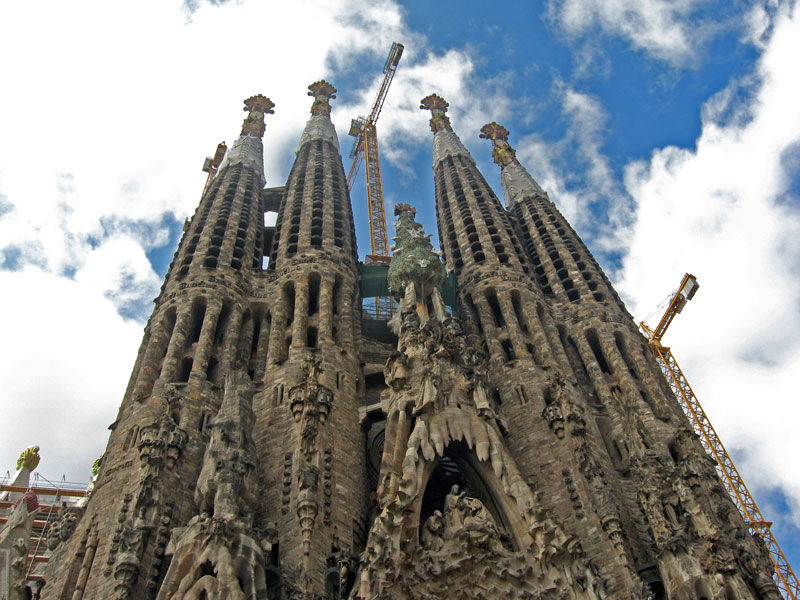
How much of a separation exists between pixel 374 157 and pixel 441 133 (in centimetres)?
1223

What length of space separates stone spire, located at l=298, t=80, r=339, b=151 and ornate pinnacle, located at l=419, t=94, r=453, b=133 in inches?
275

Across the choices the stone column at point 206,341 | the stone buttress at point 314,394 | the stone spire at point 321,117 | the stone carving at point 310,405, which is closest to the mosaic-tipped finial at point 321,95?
the stone spire at point 321,117

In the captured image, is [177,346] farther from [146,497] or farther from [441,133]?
[441,133]

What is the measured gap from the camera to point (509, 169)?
1898 inches

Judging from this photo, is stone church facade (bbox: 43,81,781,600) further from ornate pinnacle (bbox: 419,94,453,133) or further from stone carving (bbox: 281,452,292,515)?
ornate pinnacle (bbox: 419,94,453,133)

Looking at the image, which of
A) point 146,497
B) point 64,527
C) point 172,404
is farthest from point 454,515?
point 64,527

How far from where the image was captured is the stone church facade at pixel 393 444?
61.2 ft

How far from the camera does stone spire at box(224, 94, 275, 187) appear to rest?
42406 mm

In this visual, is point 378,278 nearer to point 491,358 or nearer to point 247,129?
point 491,358

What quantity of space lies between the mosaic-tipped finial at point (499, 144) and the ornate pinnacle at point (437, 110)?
2.63m

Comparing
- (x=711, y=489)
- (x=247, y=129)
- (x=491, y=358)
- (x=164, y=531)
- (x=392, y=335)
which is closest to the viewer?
(x=164, y=531)

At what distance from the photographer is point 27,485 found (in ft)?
136

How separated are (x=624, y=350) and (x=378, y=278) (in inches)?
446

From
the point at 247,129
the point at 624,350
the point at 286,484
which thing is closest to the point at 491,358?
the point at 624,350
